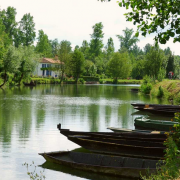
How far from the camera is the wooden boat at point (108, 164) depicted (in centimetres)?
988

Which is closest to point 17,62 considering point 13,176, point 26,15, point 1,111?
point 1,111

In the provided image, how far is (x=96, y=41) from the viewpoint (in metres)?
115

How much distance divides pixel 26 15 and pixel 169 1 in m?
102

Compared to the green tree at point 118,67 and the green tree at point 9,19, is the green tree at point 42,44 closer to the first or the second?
the green tree at point 9,19

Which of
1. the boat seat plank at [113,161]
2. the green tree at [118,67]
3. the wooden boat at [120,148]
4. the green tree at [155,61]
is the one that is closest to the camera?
the boat seat plank at [113,161]

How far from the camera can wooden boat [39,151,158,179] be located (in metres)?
9.88

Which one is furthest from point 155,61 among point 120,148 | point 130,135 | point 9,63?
point 120,148

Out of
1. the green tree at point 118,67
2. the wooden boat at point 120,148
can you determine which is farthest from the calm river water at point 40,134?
the green tree at point 118,67

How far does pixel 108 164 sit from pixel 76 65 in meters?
80.9

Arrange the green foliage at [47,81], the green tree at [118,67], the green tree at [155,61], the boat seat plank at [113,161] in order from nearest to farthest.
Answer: the boat seat plank at [113,161], the green tree at [155,61], the green foliage at [47,81], the green tree at [118,67]

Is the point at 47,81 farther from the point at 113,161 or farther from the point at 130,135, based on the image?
the point at 113,161

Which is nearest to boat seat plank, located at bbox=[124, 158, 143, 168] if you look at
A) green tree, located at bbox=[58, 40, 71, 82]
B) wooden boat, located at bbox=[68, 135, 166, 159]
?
wooden boat, located at bbox=[68, 135, 166, 159]

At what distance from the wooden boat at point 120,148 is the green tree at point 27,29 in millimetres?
96390

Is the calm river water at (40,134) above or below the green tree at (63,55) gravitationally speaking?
below
